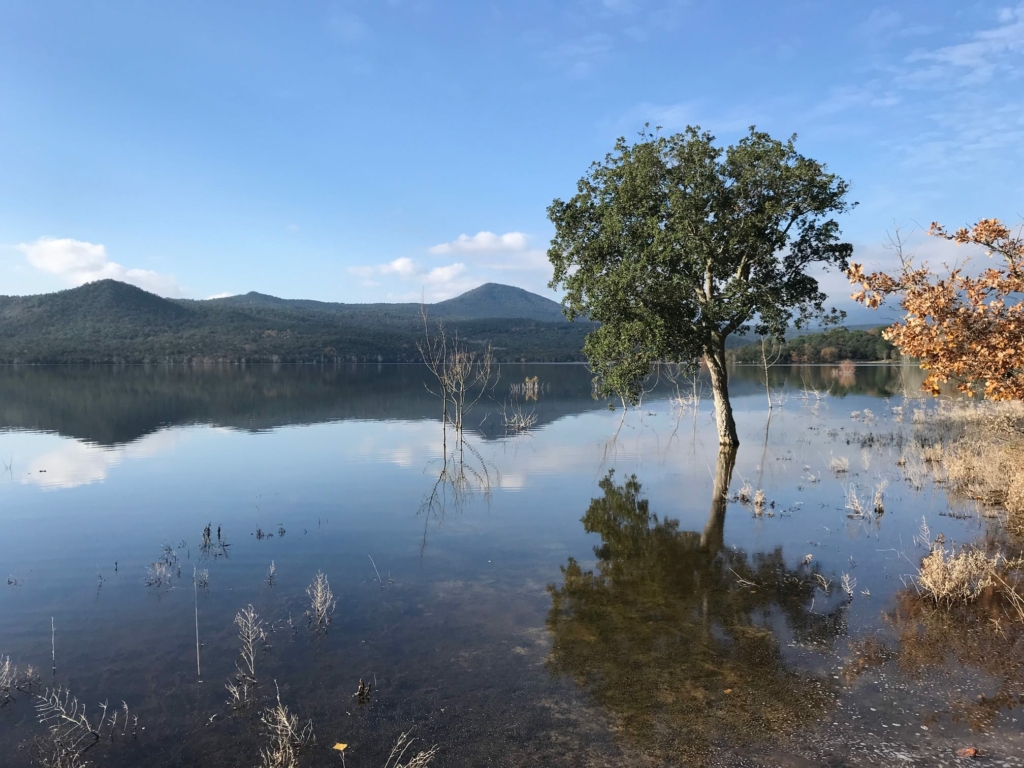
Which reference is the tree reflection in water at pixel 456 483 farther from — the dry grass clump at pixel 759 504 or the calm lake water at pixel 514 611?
the dry grass clump at pixel 759 504

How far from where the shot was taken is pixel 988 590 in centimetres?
911

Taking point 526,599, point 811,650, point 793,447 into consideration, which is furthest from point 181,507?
point 793,447

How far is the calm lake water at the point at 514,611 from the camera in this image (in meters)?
5.96

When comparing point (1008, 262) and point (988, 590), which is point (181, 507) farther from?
point (1008, 262)

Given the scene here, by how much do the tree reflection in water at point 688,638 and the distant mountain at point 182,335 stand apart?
10646cm

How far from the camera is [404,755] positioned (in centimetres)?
577

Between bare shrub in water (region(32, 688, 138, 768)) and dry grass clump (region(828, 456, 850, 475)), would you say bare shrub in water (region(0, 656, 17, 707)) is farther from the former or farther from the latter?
dry grass clump (region(828, 456, 850, 475))

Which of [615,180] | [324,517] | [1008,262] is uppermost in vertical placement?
[615,180]

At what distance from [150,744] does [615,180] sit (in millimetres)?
20658

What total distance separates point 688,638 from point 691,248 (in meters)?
15.1

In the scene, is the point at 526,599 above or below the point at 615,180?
below

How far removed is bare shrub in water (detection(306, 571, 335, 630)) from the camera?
8.71 metres

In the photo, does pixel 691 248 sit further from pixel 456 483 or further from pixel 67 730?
pixel 67 730

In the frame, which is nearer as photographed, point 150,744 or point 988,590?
point 150,744
